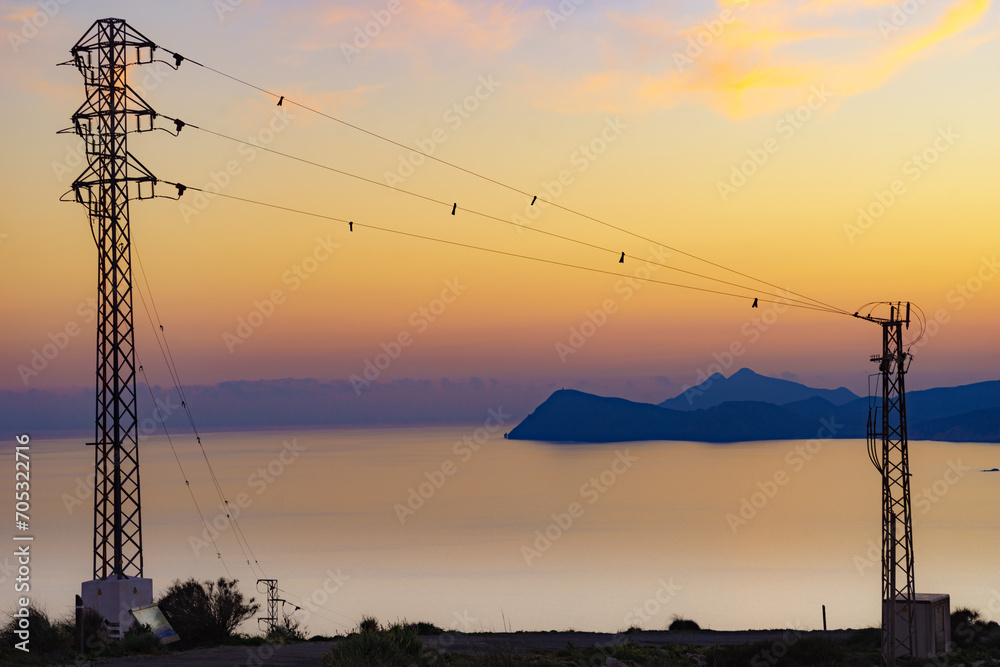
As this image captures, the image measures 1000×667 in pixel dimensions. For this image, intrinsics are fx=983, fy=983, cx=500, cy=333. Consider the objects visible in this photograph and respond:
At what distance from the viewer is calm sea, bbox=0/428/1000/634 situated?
1986 inches

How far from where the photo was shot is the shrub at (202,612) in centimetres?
2003

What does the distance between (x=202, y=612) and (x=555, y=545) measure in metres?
58.2

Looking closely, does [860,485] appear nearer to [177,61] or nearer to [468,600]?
[468,600]

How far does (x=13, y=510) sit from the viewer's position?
10575 centimetres

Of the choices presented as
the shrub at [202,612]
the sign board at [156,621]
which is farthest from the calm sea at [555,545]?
the sign board at [156,621]

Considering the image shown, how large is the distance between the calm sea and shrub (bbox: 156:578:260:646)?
20.9m

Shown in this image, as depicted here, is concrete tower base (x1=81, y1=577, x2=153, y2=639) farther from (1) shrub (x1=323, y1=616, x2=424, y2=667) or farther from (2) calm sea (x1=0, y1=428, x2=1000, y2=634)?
(2) calm sea (x1=0, y1=428, x2=1000, y2=634)

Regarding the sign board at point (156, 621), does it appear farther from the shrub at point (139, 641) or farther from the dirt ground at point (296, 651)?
the dirt ground at point (296, 651)

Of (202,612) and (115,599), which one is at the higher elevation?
(115,599)

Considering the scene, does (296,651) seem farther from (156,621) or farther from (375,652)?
(375,652)

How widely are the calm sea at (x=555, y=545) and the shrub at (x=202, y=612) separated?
2093 cm

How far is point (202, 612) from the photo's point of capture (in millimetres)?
20297

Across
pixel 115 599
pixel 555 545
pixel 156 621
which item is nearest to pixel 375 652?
pixel 156 621

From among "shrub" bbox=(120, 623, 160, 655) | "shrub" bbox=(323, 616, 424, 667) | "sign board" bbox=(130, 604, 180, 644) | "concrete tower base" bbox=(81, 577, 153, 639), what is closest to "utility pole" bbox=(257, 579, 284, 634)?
"sign board" bbox=(130, 604, 180, 644)
